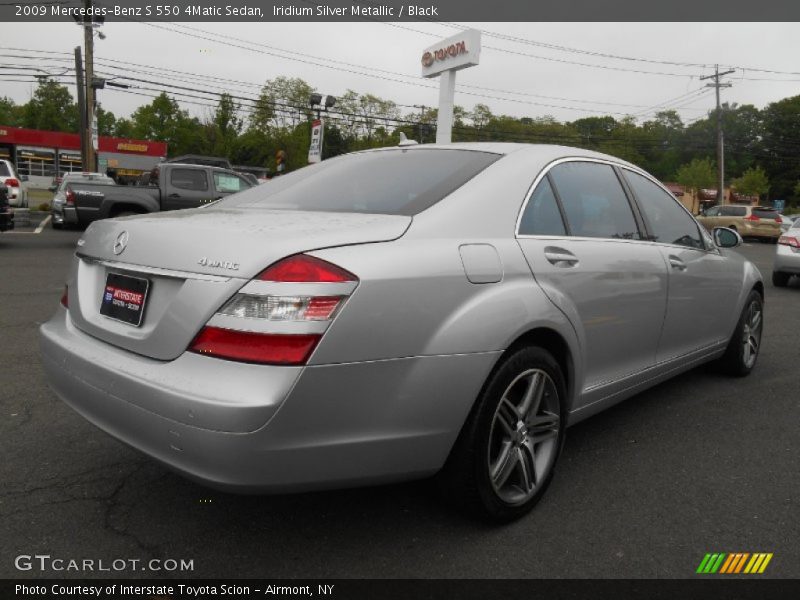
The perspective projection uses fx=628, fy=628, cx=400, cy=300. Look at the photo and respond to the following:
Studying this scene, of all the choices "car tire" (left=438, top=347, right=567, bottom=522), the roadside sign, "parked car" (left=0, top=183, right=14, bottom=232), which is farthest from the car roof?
"parked car" (left=0, top=183, right=14, bottom=232)

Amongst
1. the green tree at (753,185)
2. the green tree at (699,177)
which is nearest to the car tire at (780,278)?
the green tree at (753,185)

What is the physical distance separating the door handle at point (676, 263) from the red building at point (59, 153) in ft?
177

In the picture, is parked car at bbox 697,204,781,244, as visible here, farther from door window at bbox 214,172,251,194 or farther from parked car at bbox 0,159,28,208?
parked car at bbox 0,159,28,208

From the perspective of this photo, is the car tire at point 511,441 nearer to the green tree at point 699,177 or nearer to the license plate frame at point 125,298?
the license plate frame at point 125,298

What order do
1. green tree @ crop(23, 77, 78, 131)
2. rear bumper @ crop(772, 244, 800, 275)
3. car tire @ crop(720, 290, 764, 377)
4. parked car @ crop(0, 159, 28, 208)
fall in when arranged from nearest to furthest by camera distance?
car tire @ crop(720, 290, 764, 377), rear bumper @ crop(772, 244, 800, 275), parked car @ crop(0, 159, 28, 208), green tree @ crop(23, 77, 78, 131)

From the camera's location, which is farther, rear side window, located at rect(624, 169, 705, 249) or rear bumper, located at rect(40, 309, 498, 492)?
rear side window, located at rect(624, 169, 705, 249)

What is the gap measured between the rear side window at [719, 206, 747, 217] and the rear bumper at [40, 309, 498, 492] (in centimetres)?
3069

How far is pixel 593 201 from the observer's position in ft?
10.4

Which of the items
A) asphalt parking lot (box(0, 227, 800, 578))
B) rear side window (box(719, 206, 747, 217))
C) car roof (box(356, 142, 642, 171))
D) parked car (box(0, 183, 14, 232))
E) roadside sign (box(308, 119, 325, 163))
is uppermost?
roadside sign (box(308, 119, 325, 163))

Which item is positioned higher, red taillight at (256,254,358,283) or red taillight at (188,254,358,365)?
red taillight at (256,254,358,283)

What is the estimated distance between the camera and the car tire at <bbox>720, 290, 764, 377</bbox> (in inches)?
183

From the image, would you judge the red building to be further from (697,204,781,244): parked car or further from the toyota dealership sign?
(697,204,781,244): parked car

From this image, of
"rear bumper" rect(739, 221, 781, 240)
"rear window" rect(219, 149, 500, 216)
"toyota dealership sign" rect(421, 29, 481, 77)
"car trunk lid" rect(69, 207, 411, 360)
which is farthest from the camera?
"rear bumper" rect(739, 221, 781, 240)

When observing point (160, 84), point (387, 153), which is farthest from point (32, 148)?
point (387, 153)
